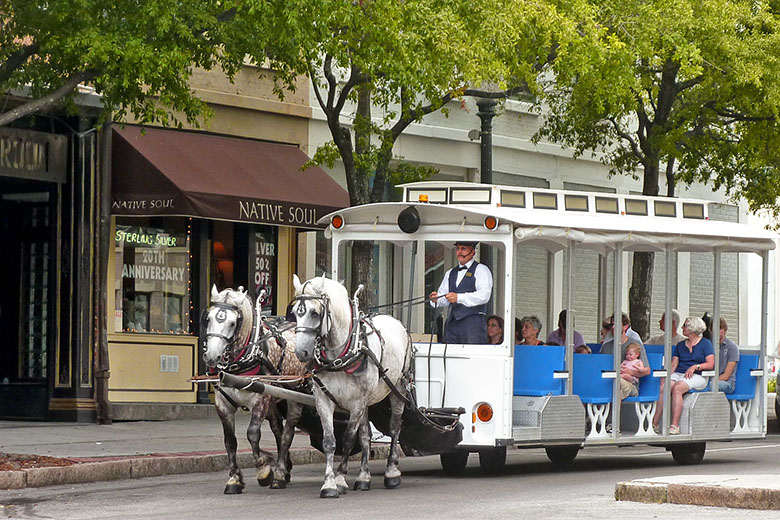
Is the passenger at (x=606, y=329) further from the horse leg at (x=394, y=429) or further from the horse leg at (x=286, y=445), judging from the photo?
the horse leg at (x=286, y=445)

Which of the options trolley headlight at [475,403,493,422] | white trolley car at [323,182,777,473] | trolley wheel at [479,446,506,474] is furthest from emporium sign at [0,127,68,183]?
trolley headlight at [475,403,493,422]

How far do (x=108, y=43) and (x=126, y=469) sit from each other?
13.1 ft

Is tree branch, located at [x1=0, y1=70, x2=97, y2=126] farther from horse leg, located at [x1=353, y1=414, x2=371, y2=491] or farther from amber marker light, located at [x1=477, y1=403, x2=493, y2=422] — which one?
amber marker light, located at [x1=477, y1=403, x2=493, y2=422]

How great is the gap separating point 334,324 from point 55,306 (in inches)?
330

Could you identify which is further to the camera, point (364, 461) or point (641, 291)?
point (641, 291)

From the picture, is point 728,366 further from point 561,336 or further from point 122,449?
point 122,449

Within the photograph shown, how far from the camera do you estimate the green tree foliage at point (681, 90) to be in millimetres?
20094

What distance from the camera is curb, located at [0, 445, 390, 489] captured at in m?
13.3

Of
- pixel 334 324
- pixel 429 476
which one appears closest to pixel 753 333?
pixel 429 476

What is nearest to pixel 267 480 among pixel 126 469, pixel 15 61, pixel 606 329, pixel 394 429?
pixel 394 429

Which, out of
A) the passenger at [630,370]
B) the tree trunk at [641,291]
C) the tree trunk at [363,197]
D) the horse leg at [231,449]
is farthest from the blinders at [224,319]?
the tree trunk at [641,291]

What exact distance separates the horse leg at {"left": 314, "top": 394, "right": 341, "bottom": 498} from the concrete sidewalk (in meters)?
2.86

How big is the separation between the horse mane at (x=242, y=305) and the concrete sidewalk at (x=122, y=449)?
2.56 metres

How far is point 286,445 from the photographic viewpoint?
12844 mm
